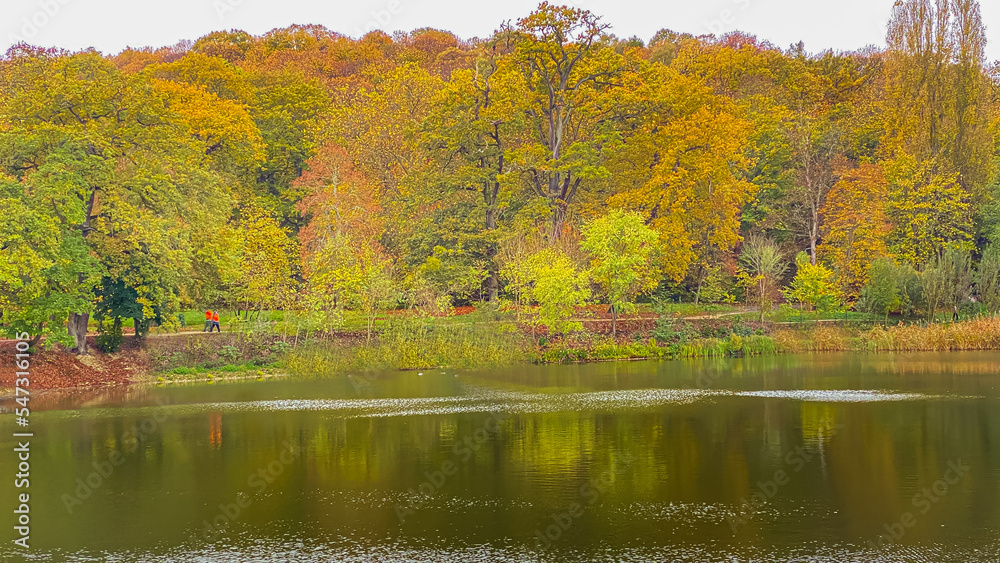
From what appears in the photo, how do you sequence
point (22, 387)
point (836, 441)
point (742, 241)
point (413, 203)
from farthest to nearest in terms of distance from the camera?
point (742, 241) < point (413, 203) < point (22, 387) < point (836, 441)

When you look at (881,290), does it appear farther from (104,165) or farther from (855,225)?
(104,165)

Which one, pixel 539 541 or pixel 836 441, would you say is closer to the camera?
pixel 539 541

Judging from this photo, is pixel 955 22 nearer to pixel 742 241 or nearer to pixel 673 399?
pixel 742 241

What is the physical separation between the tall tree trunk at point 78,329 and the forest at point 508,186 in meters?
0.30

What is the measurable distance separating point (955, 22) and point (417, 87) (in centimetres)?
3222

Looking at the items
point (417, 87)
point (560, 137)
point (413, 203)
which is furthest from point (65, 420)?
point (417, 87)

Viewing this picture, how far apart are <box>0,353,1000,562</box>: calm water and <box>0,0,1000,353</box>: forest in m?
7.98

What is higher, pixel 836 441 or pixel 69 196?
pixel 69 196

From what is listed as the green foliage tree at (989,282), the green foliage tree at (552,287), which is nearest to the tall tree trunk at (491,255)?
the green foliage tree at (552,287)

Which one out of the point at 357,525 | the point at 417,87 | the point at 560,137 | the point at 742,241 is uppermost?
the point at 417,87

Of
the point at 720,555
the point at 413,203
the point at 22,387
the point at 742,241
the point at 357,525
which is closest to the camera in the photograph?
the point at 720,555

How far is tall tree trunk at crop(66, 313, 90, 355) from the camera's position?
3414 cm

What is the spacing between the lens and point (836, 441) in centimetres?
2017

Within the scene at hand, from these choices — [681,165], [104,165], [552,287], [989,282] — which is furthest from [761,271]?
[104,165]
